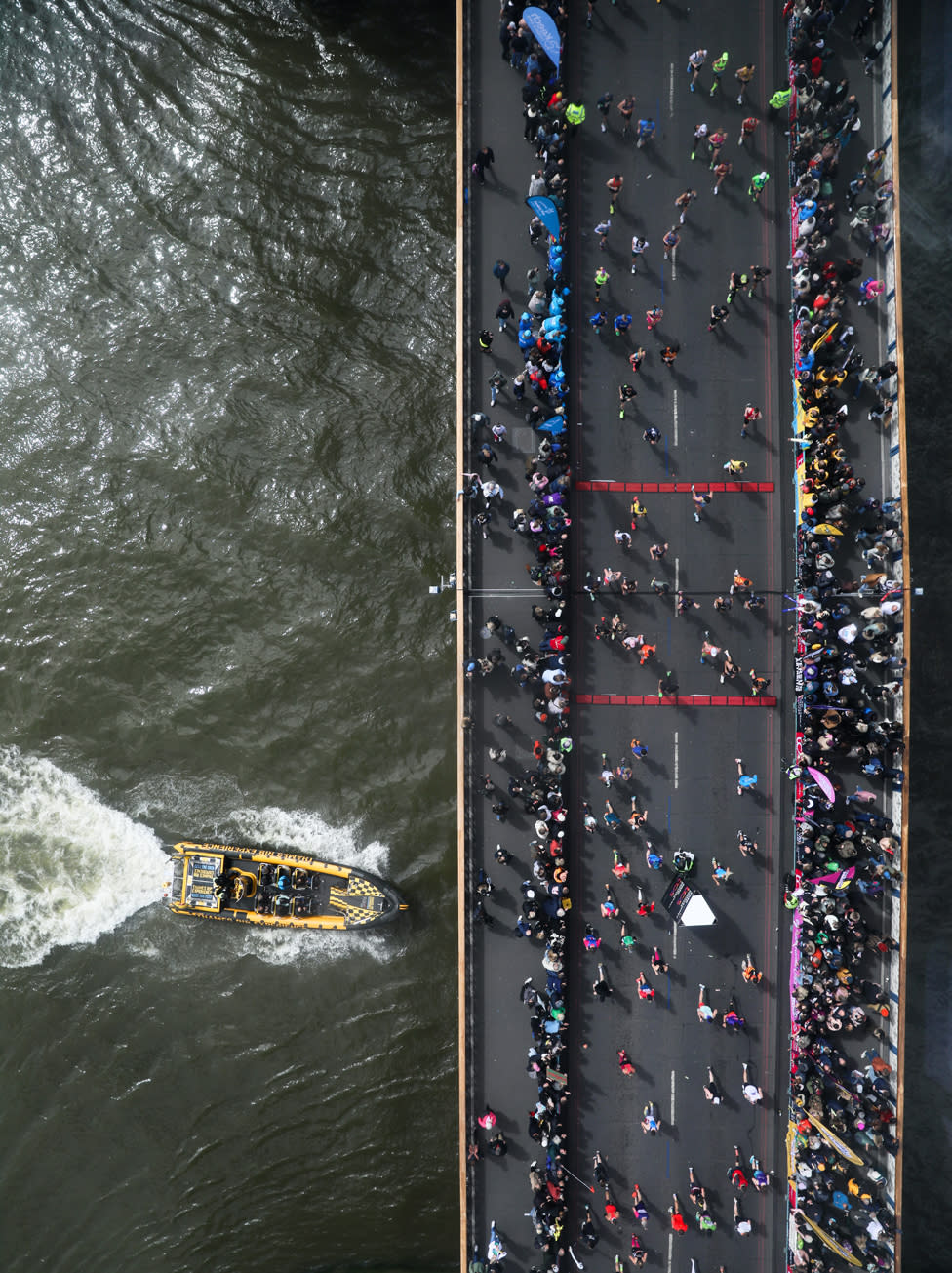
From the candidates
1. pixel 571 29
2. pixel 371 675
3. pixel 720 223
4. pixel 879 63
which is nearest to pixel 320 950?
pixel 371 675

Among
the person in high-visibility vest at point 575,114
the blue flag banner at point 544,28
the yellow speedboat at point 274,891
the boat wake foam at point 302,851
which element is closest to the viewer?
the blue flag banner at point 544,28

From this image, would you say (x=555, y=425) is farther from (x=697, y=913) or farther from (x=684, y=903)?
(x=697, y=913)

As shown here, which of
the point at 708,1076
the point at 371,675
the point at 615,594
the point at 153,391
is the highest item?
the point at 153,391

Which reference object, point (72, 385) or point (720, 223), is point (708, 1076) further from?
point (72, 385)

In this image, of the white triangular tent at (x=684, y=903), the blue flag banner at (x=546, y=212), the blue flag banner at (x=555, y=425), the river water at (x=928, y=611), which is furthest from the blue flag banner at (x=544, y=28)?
the white triangular tent at (x=684, y=903)

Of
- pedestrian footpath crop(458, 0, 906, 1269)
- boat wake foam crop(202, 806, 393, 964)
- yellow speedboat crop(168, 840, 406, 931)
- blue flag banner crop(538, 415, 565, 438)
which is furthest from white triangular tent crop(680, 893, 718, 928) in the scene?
blue flag banner crop(538, 415, 565, 438)

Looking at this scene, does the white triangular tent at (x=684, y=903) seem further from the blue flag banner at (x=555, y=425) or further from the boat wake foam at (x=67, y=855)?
the boat wake foam at (x=67, y=855)
